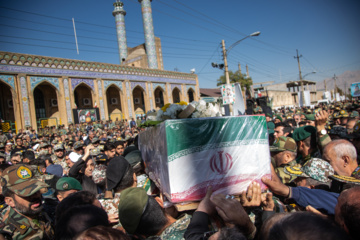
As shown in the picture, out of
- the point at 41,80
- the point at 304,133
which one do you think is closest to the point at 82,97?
the point at 41,80

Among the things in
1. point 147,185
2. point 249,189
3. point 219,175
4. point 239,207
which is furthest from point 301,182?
point 147,185

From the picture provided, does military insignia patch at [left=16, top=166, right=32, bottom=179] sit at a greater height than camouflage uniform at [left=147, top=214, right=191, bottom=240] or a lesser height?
greater

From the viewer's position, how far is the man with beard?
1973 millimetres

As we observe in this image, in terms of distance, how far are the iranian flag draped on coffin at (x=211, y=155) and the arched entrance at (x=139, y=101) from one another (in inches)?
1082

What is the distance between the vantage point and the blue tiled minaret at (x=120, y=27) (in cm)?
3066

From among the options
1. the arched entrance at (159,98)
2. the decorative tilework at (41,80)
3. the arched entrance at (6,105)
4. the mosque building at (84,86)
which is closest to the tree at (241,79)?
the mosque building at (84,86)

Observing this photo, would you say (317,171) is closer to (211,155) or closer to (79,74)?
(211,155)

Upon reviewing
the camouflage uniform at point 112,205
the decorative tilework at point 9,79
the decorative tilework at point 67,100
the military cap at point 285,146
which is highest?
the decorative tilework at point 9,79

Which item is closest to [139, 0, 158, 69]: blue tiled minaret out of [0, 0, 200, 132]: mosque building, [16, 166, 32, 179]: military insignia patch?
[0, 0, 200, 132]: mosque building

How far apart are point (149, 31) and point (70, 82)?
46.7ft

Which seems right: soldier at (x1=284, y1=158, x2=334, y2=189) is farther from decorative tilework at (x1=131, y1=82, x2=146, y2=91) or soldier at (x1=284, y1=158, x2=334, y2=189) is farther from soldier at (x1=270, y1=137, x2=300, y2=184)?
decorative tilework at (x1=131, y1=82, x2=146, y2=91)

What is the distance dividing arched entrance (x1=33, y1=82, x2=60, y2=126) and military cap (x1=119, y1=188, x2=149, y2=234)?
75.6ft

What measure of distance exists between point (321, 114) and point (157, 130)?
2.60 meters

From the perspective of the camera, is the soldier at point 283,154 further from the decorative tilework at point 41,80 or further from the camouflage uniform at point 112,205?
the decorative tilework at point 41,80
